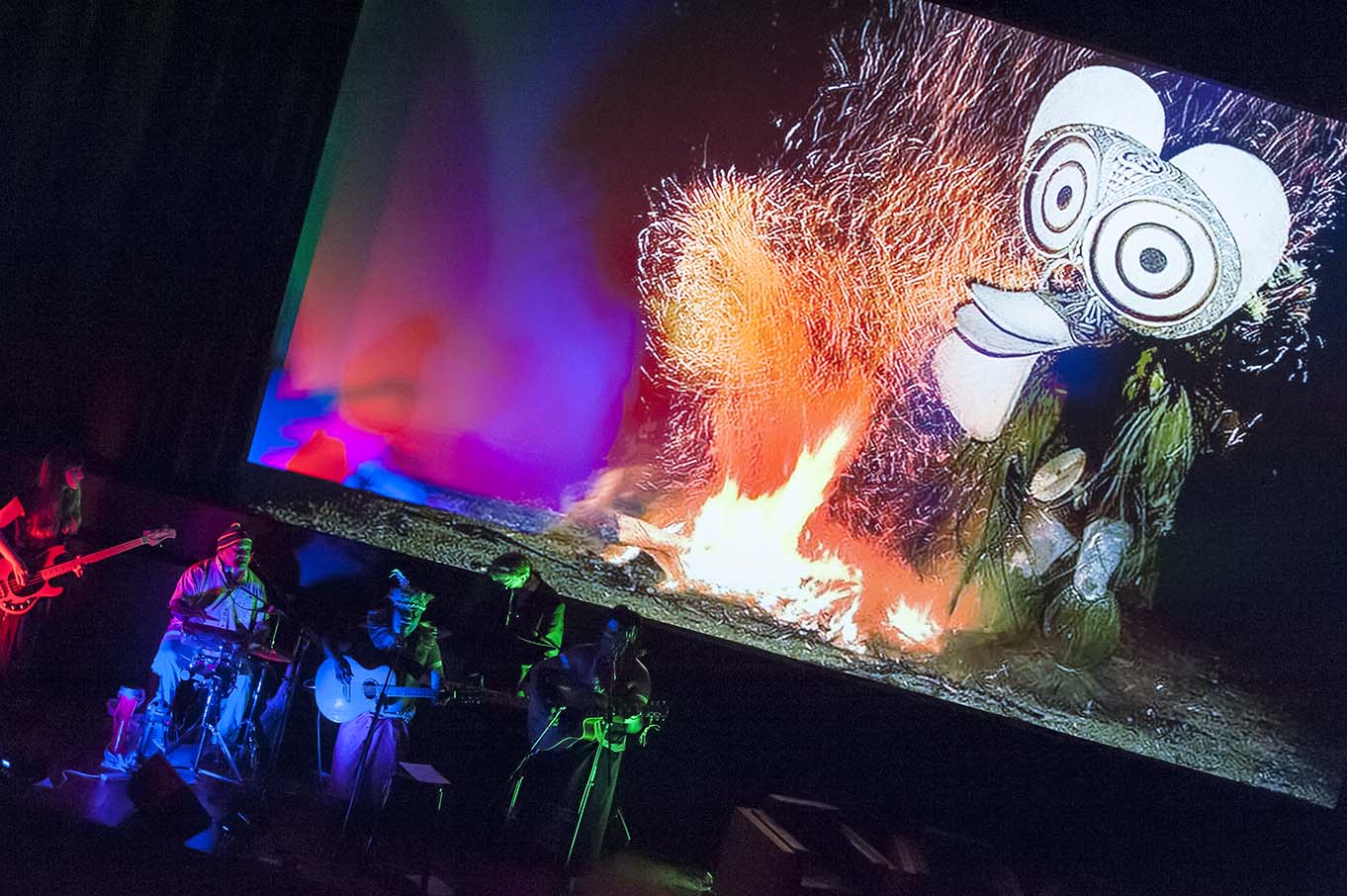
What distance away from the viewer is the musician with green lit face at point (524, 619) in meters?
5.52

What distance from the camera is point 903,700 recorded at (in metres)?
6.24

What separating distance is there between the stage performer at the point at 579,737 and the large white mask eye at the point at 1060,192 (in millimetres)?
2789

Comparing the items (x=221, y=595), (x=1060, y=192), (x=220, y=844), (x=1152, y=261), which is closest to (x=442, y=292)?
(x=221, y=595)

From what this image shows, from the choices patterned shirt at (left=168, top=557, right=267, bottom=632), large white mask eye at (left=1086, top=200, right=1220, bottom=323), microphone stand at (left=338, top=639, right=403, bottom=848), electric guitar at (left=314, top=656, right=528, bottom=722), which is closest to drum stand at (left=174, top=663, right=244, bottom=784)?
patterned shirt at (left=168, top=557, right=267, bottom=632)

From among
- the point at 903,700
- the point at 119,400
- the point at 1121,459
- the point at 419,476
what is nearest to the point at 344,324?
the point at 419,476

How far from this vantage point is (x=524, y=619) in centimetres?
555

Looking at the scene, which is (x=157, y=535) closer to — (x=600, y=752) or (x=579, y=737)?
(x=579, y=737)

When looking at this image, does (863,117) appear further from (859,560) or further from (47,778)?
(47,778)

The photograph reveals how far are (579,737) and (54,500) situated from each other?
2534 millimetres

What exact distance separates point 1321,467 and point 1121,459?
112 cm

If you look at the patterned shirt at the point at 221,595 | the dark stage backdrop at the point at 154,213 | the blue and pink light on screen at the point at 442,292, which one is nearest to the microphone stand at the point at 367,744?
the patterned shirt at the point at 221,595

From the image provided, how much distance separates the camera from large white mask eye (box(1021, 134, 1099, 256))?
20.1 ft

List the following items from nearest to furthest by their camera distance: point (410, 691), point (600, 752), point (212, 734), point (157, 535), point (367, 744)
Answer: point (367, 744)
point (410, 691)
point (212, 734)
point (600, 752)
point (157, 535)

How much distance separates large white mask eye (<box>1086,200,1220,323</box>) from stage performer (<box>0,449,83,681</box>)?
16.0 feet
